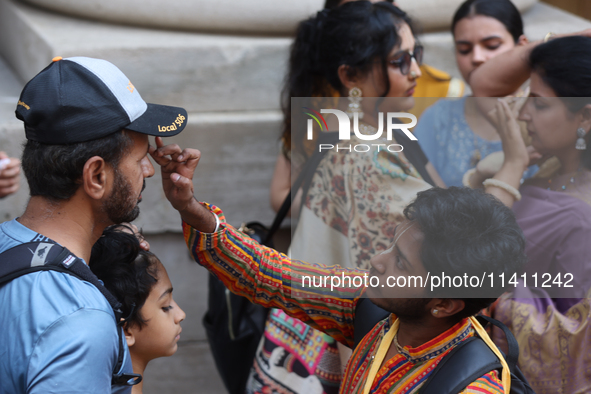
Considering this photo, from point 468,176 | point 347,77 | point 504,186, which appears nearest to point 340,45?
point 347,77

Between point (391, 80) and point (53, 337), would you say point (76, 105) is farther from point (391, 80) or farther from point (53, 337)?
point (391, 80)

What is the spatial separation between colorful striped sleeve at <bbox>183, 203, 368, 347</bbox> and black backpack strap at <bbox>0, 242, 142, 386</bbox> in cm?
40

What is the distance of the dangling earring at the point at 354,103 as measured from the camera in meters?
1.96

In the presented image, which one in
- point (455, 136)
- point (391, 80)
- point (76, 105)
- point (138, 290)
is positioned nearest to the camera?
point (76, 105)

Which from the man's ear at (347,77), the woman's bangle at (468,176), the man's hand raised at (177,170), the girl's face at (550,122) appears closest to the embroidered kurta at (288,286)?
the man's hand raised at (177,170)

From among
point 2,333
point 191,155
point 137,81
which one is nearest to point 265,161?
point 137,81

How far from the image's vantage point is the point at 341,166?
6.21 ft

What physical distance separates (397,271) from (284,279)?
39 centimetres

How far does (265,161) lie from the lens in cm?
315

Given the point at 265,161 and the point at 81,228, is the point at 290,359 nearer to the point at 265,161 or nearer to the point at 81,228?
the point at 81,228

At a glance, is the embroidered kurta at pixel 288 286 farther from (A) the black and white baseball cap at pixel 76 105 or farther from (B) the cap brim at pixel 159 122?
(A) the black and white baseball cap at pixel 76 105

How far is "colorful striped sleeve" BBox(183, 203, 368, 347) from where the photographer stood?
163 cm

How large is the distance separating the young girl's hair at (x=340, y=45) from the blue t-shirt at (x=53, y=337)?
56.2 inches

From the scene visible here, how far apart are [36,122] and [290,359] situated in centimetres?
130
